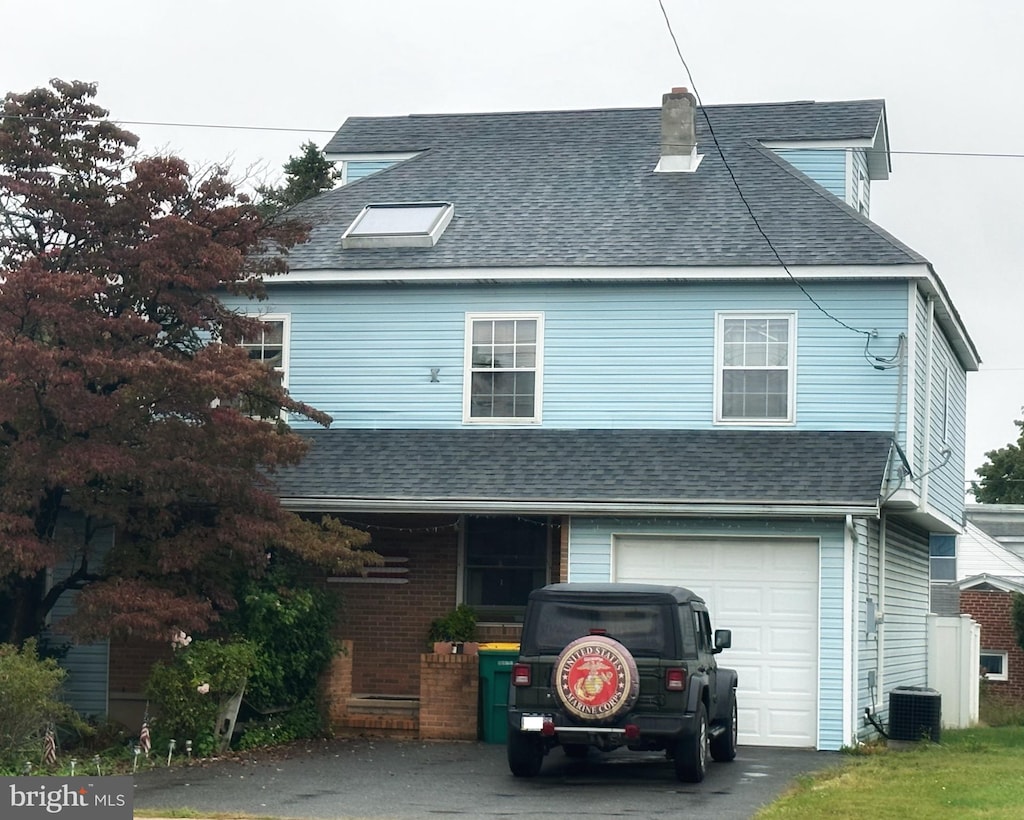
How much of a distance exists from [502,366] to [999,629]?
67.8ft

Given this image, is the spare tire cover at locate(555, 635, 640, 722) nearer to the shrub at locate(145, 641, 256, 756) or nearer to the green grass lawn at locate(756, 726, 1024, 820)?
the green grass lawn at locate(756, 726, 1024, 820)

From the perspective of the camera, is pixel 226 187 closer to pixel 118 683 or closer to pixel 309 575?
pixel 309 575

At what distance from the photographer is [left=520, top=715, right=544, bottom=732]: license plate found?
15062mm

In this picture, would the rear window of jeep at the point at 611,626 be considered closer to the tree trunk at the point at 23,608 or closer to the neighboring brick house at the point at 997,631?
the tree trunk at the point at 23,608

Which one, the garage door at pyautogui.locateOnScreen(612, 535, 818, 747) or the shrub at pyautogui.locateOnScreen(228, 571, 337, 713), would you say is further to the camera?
the garage door at pyautogui.locateOnScreen(612, 535, 818, 747)

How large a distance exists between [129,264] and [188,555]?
3.27m

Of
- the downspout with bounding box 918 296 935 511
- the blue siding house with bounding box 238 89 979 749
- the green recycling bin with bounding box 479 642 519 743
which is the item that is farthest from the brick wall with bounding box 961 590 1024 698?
the green recycling bin with bounding box 479 642 519 743

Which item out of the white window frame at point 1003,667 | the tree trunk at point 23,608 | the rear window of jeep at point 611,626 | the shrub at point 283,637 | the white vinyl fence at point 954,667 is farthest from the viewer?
the white window frame at point 1003,667

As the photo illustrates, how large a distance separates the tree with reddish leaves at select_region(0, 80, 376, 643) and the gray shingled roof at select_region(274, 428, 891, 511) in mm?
1549

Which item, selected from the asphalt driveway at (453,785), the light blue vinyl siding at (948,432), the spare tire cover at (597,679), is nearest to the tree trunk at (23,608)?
the asphalt driveway at (453,785)

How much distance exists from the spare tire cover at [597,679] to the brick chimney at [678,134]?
11155 mm

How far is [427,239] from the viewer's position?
22.6 m

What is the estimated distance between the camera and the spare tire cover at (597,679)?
14.8 meters

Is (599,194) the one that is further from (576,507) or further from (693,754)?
(693,754)
